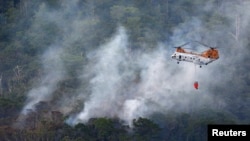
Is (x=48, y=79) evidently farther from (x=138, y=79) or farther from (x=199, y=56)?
(x=199, y=56)

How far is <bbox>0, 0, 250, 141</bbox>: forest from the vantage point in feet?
370

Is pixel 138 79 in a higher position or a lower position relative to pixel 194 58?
higher

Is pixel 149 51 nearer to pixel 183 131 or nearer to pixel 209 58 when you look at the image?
pixel 183 131

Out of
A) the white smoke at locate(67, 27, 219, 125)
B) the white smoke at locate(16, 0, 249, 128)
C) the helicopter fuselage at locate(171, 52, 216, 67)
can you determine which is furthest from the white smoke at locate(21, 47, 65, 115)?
the helicopter fuselage at locate(171, 52, 216, 67)

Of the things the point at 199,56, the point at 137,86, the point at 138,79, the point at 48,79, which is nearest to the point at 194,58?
the point at 199,56

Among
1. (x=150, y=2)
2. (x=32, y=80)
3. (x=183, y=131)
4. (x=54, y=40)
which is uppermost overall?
(x=150, y=2)

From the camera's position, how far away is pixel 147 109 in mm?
117000

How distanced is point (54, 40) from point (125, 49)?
20.5 m

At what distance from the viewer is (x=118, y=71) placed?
12631cm

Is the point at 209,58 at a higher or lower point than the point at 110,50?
lower

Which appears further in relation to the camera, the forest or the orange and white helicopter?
the forest

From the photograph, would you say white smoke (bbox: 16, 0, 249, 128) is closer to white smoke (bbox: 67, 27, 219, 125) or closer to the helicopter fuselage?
white smoke (bbox: 67, 27, 219, 125)

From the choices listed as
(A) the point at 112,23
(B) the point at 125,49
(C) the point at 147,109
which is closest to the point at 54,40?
(A) the point at 112,23

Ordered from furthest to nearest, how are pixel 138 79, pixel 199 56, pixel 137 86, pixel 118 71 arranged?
1. pixel 118 71
2. pixel 138 79
3. pixel 137 86
4. pixel 199 56
